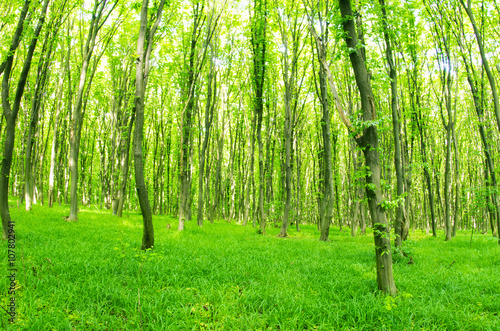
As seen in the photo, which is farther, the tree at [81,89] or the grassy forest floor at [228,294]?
the tree at [81,89]

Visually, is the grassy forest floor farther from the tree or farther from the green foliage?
the tree

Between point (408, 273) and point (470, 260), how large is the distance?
11.5 feet

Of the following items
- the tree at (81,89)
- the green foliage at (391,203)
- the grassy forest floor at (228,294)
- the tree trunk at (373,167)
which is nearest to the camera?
the grassy forest floor at (228,294)

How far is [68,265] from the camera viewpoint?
4594 mm

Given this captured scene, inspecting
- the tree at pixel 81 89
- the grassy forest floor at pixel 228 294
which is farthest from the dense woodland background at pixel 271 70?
the grassy forest floor at pixel 228 294

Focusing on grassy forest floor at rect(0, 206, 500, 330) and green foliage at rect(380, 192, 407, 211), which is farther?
green foliage at rect(380, 192, 407, 211)

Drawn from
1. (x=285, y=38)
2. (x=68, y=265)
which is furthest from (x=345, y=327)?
(x=285, y=38)

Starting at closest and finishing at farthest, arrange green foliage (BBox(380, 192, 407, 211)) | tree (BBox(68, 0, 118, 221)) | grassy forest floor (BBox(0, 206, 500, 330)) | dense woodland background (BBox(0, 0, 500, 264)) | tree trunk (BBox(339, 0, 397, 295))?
grassy forest floor (BBox(0, 206, 500, 330)), green foliage (BBox(380, 192, 407, 211)), tree trunk (BBox(339, 0, 397, 295)), dense woodland background (BBox(0, 0, 500, 264)), tree (BBox(68, 0, 118, 221))

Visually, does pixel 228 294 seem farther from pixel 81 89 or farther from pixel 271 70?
pixel 271 70

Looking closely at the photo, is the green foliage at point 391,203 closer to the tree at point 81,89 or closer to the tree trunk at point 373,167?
the tree trunk at point 373,167

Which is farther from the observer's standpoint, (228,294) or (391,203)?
(228,294)

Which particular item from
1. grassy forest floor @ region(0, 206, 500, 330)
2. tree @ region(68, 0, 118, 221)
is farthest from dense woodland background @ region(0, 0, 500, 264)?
grassy forest floor @ region(0, 206, 500, 330)

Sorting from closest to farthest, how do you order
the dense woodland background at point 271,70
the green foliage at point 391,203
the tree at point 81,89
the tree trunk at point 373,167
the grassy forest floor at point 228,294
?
the grassy forest floor at point 228,294
the green foliage at point 391,203
the tree trunk at point 373,167
the dense woodland background at point 271,70
the tree at point 81,89

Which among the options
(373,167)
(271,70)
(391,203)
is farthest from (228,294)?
(271,70)
